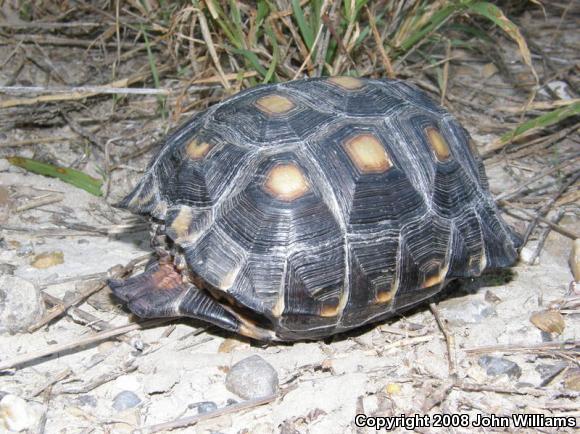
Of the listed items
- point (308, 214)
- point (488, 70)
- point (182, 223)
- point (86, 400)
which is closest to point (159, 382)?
point (86, 400)

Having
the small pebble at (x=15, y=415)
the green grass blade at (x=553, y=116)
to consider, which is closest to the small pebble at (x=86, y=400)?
the small pebble at (x=15, y=415)

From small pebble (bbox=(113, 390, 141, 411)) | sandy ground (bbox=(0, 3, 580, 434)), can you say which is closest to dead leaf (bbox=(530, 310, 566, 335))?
sandy ground (bbox=(0, 3, 580, 434))

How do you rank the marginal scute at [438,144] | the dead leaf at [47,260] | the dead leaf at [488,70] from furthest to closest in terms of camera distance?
the dead leaf at [488,70]
the dead leaf at [47,260]
the marginal scute at [438,144]

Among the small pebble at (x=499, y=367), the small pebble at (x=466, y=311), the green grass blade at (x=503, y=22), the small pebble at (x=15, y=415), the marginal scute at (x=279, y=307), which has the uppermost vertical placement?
the green grass blade at (x=503, y=22)

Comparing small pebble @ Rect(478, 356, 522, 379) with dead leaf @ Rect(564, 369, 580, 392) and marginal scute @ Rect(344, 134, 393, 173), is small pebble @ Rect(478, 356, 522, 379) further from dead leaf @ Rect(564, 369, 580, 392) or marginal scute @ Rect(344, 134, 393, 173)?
marginal scute @ Rect(344, 134, 393, 173)

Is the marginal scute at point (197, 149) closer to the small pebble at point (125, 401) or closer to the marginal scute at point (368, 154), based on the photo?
the marginal scute at point (368, 154)

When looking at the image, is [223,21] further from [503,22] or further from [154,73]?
[503,22]

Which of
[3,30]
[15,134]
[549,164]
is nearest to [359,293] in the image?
[549,164]
